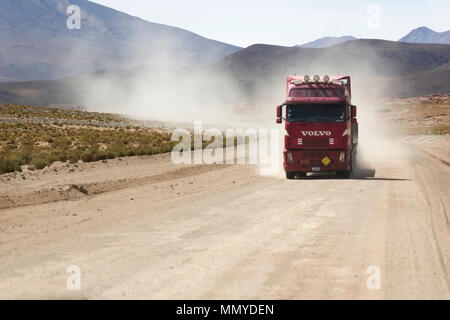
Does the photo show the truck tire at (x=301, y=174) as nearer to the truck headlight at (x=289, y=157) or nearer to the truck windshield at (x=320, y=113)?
the truck headlight at (x=289, y=157)

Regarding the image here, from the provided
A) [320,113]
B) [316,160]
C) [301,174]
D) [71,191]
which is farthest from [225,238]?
[301,174]

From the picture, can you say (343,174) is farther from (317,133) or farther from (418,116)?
(418,116)

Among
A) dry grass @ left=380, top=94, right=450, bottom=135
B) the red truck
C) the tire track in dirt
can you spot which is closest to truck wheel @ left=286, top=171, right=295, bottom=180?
the red truck

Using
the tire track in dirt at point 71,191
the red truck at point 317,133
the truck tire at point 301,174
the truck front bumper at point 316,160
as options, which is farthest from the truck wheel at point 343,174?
the tire track in dirt at point 71,191

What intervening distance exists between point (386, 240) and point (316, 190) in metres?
7.34

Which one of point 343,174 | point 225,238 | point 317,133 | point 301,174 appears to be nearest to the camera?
point 225,238

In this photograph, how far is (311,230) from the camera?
1114 cm

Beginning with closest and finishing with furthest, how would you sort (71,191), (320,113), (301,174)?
(71,191) < (320,113) < (301,174)

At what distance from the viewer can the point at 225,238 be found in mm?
10484

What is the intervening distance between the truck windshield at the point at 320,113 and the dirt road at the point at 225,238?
2.14 metres

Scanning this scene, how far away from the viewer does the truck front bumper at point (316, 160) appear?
811 inches

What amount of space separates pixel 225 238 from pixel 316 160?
10753 millimetres
